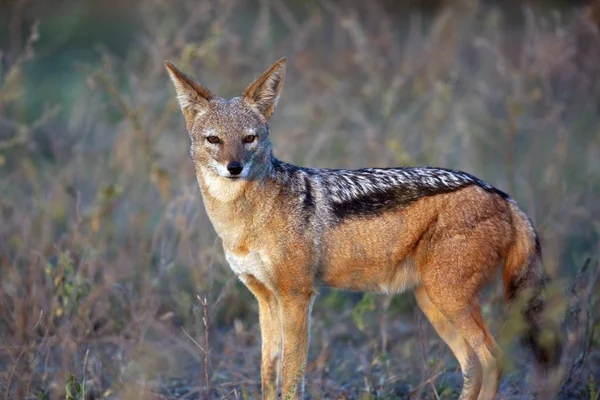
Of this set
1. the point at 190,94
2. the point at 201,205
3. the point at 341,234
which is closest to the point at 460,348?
the point at 341,234

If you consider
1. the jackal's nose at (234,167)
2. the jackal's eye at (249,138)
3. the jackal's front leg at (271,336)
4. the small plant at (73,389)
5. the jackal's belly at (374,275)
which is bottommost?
the small plant at (73,389)

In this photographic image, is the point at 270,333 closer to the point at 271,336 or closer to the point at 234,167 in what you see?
the point at 271,336

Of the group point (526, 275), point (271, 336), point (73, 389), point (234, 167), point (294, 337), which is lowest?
point (73, 389)

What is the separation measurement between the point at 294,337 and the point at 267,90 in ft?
5.83

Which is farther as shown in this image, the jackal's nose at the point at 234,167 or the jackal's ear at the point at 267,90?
the jackal's ear at the point at 267,90

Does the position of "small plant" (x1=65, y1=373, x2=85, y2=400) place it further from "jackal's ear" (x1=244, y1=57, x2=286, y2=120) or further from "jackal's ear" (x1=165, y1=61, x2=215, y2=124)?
"jackal's ear" (x1=244, y1=57, x2=286, y2=120)

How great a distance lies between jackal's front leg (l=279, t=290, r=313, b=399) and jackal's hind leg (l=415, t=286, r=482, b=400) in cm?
94

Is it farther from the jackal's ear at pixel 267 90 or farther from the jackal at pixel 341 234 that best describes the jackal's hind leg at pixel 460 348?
the jackal's ear at pixel 267 90

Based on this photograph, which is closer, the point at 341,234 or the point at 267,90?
the point at 341,234

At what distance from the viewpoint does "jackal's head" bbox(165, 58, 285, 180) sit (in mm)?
5520

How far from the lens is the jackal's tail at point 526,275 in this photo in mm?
5500

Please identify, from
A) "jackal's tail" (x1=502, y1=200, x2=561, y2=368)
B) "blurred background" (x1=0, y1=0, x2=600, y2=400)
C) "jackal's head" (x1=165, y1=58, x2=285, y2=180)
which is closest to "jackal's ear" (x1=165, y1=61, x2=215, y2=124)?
"jackal's head" (x1=165, y1=58, x2=285, y2=180)

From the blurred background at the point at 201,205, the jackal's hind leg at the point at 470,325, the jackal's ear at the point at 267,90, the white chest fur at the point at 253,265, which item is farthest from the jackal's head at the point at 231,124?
the jackal's hind leg at the point at 470,325

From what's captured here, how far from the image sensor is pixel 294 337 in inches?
218
